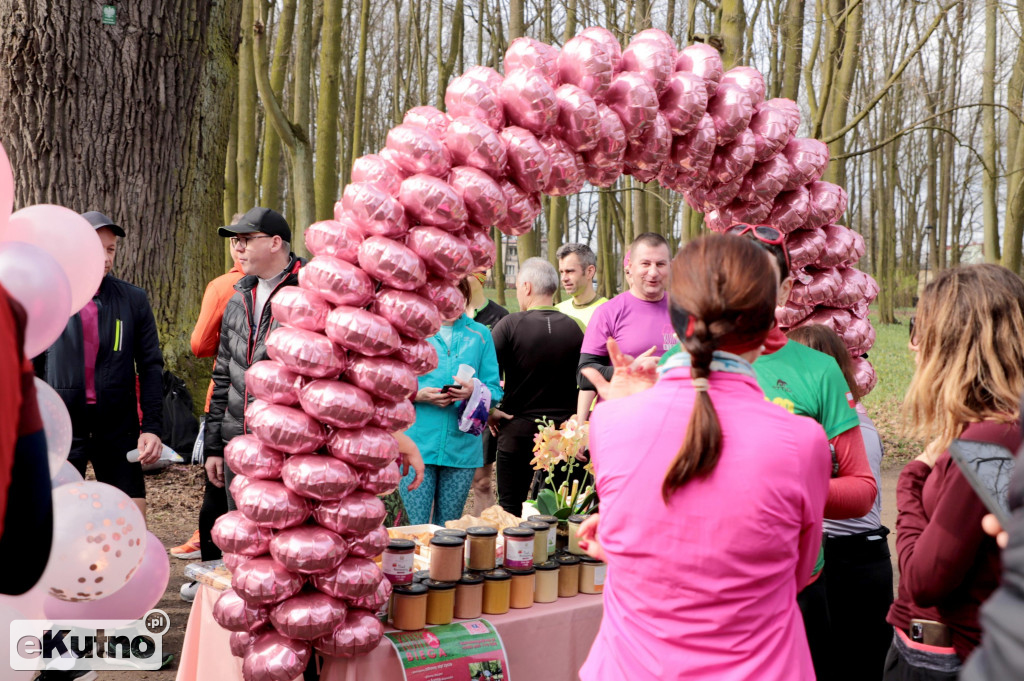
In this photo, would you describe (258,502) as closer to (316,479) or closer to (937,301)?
(316,479)

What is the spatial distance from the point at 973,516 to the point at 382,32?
23.7 m

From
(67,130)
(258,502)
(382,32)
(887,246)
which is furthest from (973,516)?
(887,246)

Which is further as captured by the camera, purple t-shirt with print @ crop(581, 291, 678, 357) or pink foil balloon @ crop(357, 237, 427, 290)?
purple t-shirt with print @ crop(581, 291, 678, 357)

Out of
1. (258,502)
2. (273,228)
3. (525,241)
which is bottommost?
(258,502)

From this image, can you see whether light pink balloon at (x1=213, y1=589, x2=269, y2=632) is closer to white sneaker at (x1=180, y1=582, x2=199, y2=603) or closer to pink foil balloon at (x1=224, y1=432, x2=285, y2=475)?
pink foil balloon at (x1=224, y1=432, x2=285, y2=475)

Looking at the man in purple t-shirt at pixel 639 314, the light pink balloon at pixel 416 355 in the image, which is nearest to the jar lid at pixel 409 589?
the light pink balloon at pixel 416 355

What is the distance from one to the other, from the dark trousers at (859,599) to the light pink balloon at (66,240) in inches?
102

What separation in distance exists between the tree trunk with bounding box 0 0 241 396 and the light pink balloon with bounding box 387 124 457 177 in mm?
4029

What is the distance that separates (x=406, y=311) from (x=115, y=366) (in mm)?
2111

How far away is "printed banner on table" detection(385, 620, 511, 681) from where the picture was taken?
285 centimetres

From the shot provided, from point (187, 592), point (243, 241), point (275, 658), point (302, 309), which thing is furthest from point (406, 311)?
point (187, 592)

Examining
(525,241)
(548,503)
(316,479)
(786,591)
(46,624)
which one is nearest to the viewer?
(786,591)

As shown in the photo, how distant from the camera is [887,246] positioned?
26531 mm

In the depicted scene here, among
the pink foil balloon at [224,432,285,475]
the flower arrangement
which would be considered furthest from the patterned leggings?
the pink foil balloon at [224,432,285,475]
